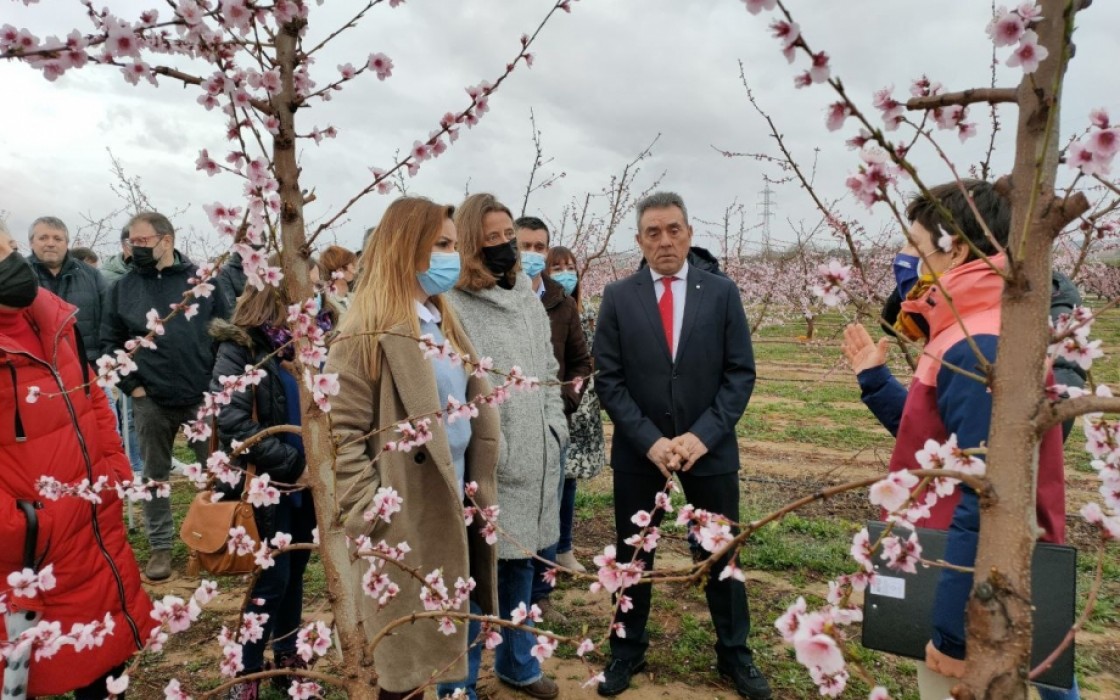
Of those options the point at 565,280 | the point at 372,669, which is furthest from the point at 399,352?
the point at 565,280

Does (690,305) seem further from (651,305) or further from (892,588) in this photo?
(892,588)

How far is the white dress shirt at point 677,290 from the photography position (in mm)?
3189

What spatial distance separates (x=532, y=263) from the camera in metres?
3.96

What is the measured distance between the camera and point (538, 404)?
301 cm

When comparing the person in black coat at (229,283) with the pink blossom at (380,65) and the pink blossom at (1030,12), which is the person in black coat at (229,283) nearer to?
the pink blossom at (380,65)

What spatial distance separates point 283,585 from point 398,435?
114 cm

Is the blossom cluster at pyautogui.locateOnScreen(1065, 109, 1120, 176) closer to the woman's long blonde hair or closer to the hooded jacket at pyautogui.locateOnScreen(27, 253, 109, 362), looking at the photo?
the woman's long blonde hair

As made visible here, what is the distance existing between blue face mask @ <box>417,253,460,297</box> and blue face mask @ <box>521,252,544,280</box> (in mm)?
1407

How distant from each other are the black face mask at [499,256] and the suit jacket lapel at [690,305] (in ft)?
2.87

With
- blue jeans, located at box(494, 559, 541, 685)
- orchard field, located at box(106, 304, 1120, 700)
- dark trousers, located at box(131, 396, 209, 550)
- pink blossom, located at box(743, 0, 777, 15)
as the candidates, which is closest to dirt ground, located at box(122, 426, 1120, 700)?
orchard field, located at box(106, 304, 1120, 700)

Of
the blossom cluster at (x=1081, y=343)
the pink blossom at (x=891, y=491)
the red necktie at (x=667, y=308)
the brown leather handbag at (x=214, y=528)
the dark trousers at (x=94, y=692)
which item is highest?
the red necktie at (x=667, y=308)

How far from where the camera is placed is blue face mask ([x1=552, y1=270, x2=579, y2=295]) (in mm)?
4527

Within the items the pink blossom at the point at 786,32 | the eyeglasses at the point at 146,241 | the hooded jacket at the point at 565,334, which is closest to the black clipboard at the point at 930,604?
the pink blossom at the point at 786,32

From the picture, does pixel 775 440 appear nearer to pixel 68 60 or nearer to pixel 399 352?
pixel 399 352
